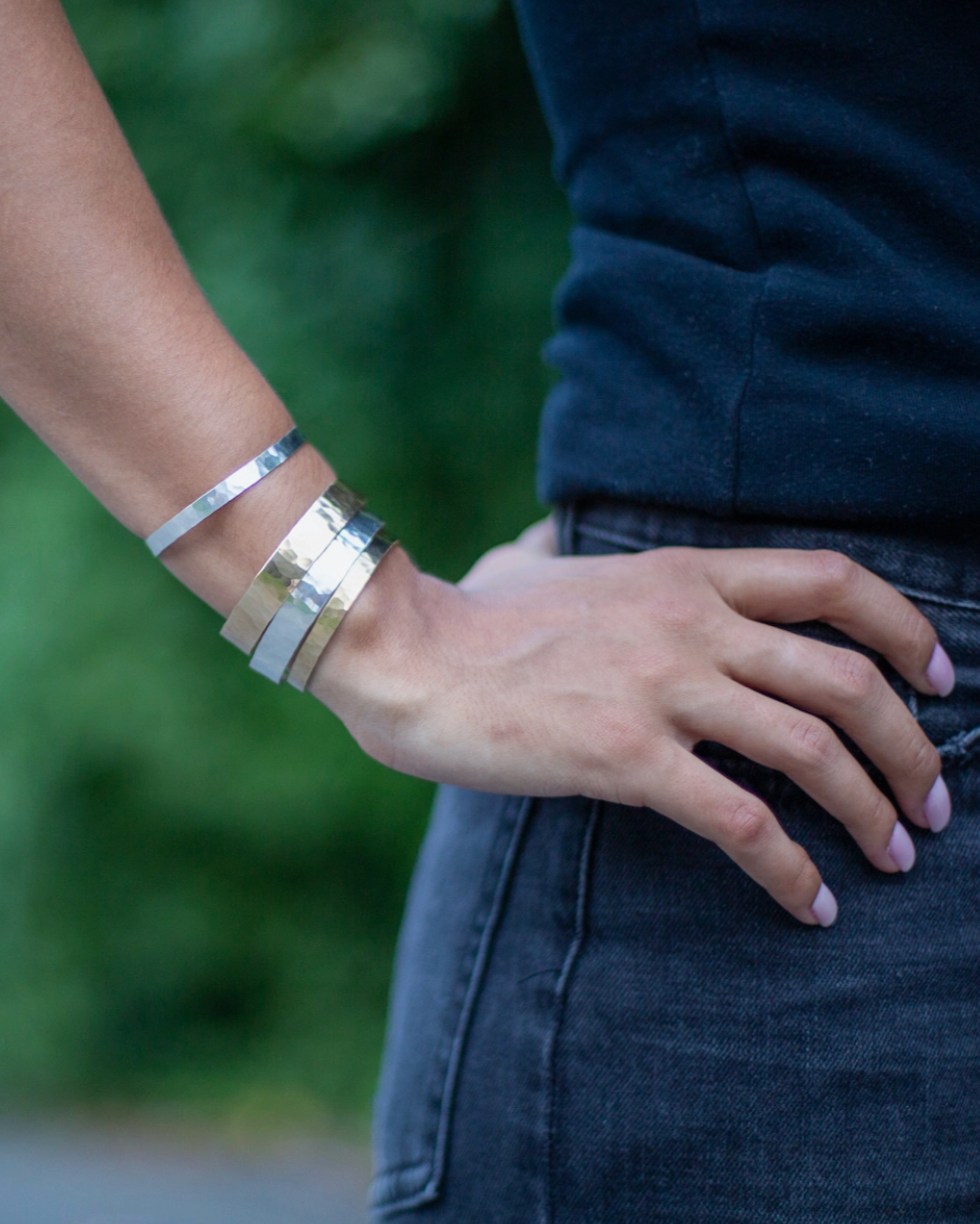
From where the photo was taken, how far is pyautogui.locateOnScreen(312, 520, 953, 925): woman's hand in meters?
0.69

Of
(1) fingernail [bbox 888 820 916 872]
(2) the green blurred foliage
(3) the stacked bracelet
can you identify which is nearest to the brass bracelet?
(3) the stacked bracelet

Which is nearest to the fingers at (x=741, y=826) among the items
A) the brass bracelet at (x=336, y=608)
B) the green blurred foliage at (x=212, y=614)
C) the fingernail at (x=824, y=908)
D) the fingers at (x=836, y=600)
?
the fingernail at (x=824, y=908)

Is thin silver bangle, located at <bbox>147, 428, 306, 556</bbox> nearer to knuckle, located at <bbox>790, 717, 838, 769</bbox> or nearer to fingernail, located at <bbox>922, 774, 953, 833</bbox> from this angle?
knuckle, located at <bbox>790, 717, 838, 769</bbox>

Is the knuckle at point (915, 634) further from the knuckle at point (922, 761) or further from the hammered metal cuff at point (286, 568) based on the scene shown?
the hammered metal cuff at point (286, 568)

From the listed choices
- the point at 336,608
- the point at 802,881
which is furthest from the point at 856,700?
the point at 336,608

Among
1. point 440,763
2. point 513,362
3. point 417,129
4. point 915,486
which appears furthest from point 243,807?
point 915,486

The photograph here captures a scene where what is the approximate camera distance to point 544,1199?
70 cm

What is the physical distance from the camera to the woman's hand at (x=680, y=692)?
685mm

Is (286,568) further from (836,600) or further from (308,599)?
(836,600)

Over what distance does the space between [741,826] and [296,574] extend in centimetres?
33

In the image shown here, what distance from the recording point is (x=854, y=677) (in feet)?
2.27

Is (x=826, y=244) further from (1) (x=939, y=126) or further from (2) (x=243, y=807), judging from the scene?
(2) (x=243, y=807)

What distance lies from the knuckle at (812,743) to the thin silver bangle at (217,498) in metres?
Answer: 0.38

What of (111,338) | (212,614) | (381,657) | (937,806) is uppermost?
(111,338)
